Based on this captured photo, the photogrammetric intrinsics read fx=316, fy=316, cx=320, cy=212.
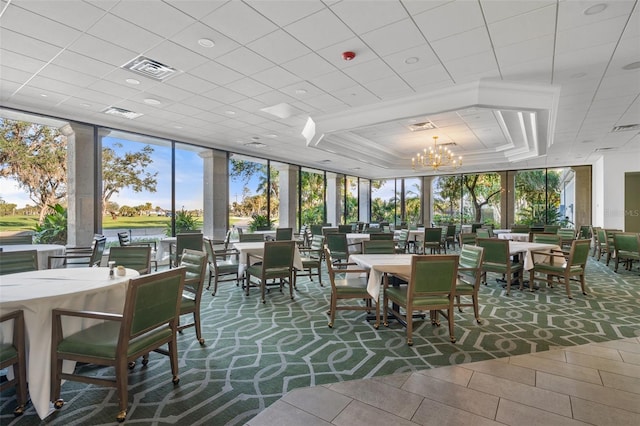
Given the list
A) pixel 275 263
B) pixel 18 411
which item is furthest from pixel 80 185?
pixel 18 411

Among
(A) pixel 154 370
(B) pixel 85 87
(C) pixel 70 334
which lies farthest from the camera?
(B) pixel 85 87

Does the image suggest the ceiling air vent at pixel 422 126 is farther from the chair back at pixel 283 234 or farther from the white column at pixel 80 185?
the white column at pixel 80 185

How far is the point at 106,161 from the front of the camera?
8.76 meters

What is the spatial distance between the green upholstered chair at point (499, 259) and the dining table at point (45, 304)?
5125 millimetres

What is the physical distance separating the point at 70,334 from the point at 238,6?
2946 mm

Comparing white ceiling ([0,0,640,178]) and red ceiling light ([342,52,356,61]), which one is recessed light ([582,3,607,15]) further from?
red ceiling light ([342,52,356,61])

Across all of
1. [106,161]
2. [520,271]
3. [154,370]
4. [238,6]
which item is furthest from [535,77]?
[106,161]

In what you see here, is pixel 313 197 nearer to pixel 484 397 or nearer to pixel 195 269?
pixel 195 269

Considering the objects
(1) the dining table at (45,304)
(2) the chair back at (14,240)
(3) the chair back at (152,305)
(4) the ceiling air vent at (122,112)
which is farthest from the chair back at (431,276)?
(2) the chair back at (14,240)

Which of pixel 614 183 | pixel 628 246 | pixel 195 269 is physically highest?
pixel 614 183

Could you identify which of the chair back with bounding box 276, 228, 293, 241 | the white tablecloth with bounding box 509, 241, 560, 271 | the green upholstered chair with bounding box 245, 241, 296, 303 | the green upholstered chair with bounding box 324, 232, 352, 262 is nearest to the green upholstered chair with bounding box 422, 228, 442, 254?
the white tablecloth with bounding box 509, 241, 560, 271

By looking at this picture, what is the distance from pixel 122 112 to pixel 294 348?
17.4 feet

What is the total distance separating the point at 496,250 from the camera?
520 cm

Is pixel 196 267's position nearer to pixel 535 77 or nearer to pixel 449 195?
pixel 535 77
